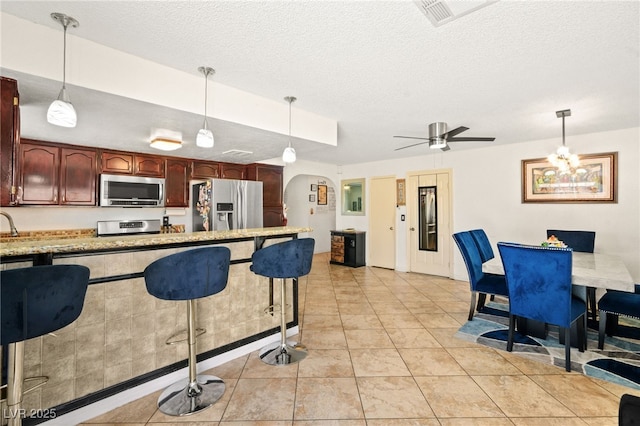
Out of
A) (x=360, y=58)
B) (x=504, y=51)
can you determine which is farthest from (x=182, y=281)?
(x=504, y=51)

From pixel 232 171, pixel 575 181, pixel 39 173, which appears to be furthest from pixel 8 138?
pixel 575 181

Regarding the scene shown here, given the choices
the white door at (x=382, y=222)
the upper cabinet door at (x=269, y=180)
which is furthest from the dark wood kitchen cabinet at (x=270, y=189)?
the white door at (x=382, y=222)

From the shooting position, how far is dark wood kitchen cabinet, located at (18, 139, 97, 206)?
3.42 meters

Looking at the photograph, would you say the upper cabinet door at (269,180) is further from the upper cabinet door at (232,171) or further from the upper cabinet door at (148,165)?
the upper cabinet door at (148,165)

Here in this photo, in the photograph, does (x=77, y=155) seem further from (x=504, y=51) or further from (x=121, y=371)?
(x=504, y=51)

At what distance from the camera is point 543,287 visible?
2.38 meters

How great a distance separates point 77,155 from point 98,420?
133 inches

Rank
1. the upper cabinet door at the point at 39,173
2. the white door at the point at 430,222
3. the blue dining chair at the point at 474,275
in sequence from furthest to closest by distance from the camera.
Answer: the white door at the point at 430,222 < the upper cabinet door at the point at 39,173 < the blue dining chair at the point at 474,275

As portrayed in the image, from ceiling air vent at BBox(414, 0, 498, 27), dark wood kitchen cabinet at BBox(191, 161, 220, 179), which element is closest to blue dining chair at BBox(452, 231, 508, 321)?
ceiling air vent at BBox(414, 0, 498, 27)

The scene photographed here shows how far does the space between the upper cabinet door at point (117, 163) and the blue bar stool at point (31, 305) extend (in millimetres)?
3261

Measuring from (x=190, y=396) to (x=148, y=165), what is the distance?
3.54 m

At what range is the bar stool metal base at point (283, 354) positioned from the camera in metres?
2.46

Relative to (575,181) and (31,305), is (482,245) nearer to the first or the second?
(575,181)

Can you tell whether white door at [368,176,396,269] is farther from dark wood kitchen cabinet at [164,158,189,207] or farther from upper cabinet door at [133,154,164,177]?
upper cabinet door at [133,154,164,177]
